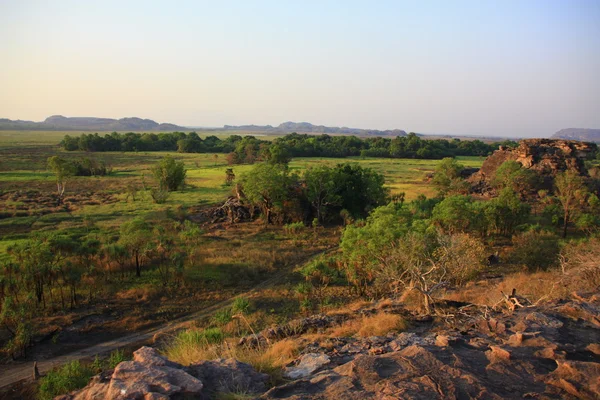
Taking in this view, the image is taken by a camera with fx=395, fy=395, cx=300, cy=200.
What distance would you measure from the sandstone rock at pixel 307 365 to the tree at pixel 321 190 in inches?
905

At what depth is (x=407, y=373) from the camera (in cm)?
595

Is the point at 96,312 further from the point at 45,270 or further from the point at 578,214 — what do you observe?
the point at 578,214

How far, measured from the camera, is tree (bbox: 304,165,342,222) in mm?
30281

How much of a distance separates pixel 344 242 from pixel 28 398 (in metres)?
11.8

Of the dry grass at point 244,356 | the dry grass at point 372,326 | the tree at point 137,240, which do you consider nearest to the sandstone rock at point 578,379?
the dry grass at point 244,356

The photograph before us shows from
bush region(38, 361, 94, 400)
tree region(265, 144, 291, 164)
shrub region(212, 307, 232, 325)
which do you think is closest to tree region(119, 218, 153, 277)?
shrub region(212, 307, 232, 325)

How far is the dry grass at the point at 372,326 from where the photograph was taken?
10183mm

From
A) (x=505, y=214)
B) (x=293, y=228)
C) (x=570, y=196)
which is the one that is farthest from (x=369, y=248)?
(x=570, y=196)

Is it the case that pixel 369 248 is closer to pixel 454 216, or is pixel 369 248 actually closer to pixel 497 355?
pixel 454 216

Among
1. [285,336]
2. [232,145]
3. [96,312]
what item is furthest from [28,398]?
[232,145]

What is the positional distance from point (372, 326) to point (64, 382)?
7300mm

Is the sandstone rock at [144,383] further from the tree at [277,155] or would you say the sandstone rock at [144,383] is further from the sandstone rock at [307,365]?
the tree at [277,155]

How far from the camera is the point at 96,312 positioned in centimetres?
1499

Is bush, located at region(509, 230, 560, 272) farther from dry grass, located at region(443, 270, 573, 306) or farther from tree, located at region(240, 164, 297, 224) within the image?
tree, located at region(240, 164, 297, 224)
